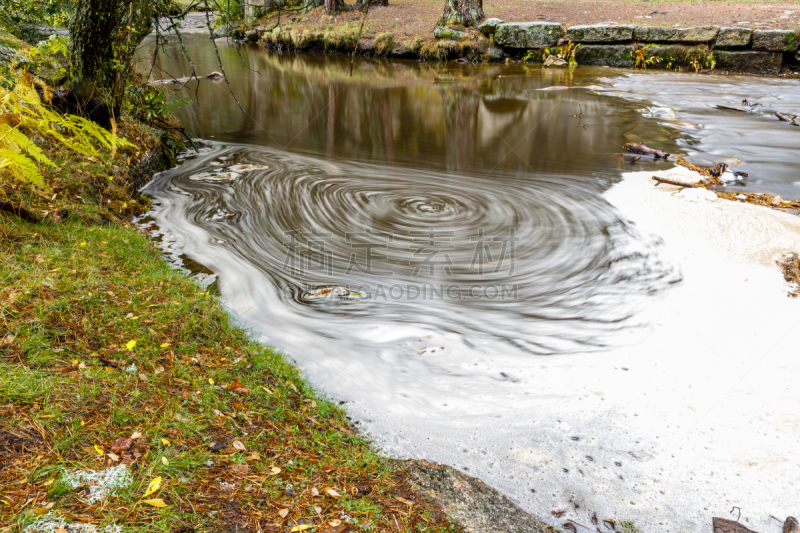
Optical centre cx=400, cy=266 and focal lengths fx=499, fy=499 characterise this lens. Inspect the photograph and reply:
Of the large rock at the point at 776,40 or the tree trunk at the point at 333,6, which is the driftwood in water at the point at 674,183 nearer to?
the large rock at the point at 776,40

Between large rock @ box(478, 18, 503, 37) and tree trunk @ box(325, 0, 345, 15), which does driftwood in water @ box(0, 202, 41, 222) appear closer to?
large rock @ box(478, 18, 503, 37)

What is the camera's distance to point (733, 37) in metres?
16.1

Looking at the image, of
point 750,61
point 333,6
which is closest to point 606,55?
point 750,61

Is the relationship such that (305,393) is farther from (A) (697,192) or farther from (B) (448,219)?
(A) (697,192)

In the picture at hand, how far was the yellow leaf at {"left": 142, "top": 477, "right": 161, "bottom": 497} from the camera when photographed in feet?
7.06

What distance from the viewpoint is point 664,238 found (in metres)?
5.89

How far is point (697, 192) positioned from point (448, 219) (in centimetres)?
341

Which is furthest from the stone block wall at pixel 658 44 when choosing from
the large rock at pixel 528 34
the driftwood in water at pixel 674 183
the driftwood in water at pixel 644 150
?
the driftwood in water at pixel 674 183

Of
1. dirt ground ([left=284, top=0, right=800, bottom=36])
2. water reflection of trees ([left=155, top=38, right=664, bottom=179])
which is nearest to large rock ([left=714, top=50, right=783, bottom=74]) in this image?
dirt ground ([left=284, top=0, right=800, bottom=36])

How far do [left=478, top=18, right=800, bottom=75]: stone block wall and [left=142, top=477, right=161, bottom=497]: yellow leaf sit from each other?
65.1 feet

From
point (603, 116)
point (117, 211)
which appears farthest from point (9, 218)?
point (603, 116)

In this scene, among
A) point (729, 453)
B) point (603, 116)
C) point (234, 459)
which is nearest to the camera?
point (234, 459)

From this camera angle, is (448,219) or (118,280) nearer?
(118,280)

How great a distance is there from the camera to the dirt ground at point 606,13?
1822 centimetres
